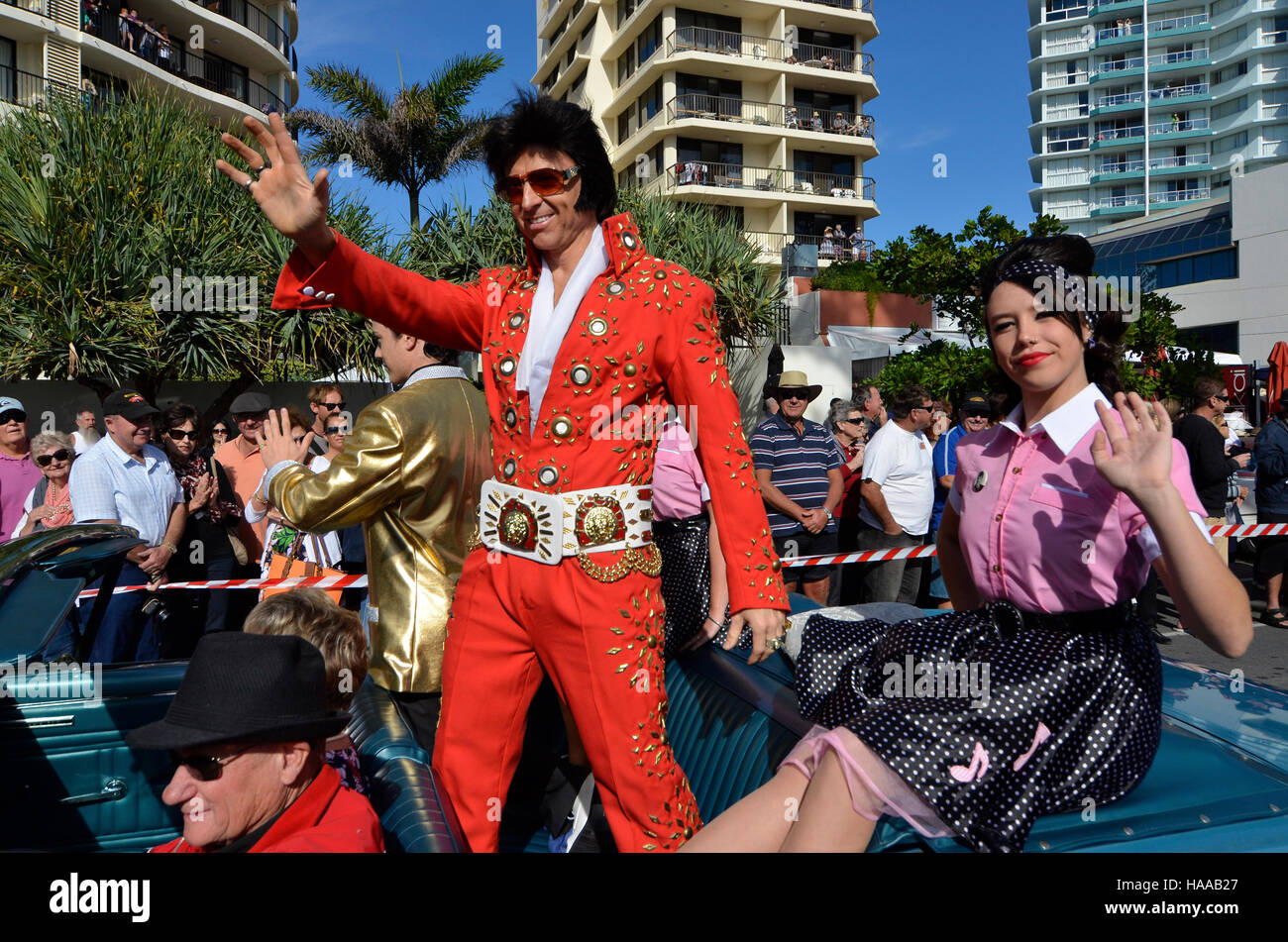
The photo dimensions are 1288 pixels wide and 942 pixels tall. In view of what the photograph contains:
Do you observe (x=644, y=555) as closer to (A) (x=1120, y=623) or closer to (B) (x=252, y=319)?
(A) (x=1120, y=623)

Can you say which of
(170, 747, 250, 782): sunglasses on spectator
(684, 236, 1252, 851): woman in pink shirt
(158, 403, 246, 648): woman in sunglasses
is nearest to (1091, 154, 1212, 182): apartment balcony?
(158, 403, 246, 648): woman in sunglasses

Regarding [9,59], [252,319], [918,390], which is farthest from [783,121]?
[918,390]

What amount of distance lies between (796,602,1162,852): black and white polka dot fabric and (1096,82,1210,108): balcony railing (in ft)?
254

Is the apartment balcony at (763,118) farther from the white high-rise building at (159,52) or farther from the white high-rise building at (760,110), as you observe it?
the white high-rise building at (159,52)

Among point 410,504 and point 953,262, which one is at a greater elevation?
point 953,262

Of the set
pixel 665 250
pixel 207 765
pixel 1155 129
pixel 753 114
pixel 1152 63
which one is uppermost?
pixel 1152 63

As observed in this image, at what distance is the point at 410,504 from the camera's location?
95.8 inches

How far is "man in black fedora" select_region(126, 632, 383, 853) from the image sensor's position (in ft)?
4.85

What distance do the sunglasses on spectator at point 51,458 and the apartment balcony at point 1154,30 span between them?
77.1 metres

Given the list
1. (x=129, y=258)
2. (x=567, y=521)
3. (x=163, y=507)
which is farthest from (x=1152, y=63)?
(x=567, y=521)

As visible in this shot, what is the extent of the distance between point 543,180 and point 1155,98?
78.2 metres

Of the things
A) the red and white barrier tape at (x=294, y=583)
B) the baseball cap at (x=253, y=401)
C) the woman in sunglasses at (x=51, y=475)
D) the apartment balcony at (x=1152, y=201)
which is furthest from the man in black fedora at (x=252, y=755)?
the apartment balcony at (x=1152, y=201)

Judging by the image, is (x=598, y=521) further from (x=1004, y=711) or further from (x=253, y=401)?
(x=253, y=401)

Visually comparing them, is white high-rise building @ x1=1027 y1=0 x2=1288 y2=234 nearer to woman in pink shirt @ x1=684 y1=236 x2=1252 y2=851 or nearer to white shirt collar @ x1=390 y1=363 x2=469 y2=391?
woman in pink shirt @ x1=684 y1=236 x2=1252 y2=851
